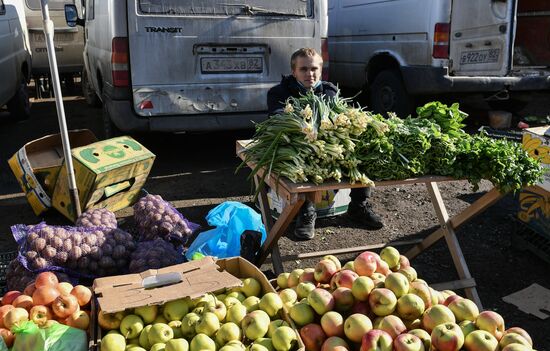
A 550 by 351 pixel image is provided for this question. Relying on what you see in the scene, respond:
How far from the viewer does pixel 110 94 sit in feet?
18.7

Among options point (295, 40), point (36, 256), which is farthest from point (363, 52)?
point (36, 256)

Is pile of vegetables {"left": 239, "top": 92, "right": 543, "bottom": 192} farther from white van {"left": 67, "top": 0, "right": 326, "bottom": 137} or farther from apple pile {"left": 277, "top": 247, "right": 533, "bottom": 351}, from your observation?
white van {"left": 67, "top": 0, "right": 326, "bottom": 137}

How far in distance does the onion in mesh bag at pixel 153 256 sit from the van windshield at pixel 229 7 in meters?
2.82

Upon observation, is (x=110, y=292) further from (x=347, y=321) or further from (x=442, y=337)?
(x=442, y=337)

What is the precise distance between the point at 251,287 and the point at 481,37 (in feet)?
19.2

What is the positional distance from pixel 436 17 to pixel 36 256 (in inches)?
212

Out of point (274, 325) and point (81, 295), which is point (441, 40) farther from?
point (81, 295)

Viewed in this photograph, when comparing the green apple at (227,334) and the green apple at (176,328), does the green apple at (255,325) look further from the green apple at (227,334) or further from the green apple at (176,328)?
the green apple at (176,328)

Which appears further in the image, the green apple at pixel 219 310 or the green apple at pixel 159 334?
the green apple at pixel 219 310

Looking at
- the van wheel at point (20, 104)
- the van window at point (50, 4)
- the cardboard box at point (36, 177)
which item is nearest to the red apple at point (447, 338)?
the cardboard box at point (36, 177)

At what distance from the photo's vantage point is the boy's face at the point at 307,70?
4.12m

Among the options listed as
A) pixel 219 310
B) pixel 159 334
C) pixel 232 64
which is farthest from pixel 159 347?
pixel 232 64

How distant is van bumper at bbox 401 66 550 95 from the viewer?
6.75 meters

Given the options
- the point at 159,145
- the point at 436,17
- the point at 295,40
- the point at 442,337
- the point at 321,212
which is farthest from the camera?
the point at 159,145
